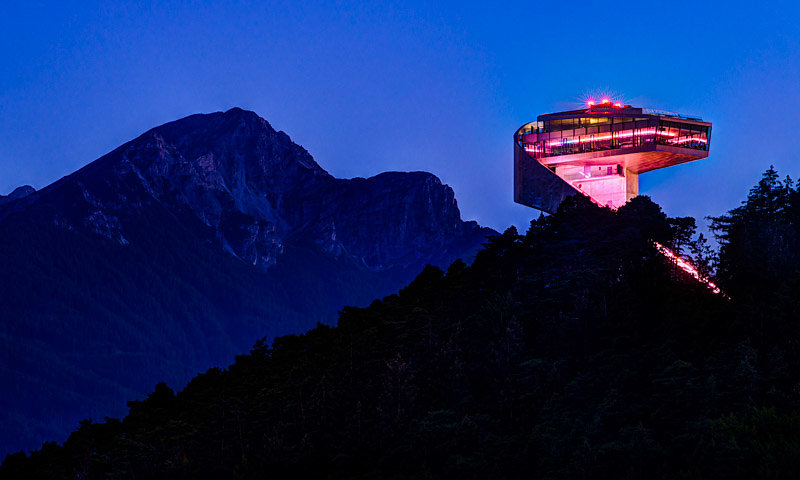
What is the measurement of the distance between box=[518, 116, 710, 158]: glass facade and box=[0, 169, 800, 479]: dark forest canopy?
2424cm

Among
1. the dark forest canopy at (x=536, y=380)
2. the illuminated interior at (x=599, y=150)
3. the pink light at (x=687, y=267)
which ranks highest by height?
the illuminated interior at (x=599, y=150)

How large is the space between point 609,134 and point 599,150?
193 cm

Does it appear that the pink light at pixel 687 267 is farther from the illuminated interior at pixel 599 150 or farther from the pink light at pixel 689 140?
the pink light at pixel 689 140

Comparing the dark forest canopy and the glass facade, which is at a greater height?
the glass facade

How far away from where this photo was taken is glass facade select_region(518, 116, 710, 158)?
114438 mm

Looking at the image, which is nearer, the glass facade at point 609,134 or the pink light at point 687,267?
the pink light at point 687,267

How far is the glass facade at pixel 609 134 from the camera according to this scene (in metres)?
114

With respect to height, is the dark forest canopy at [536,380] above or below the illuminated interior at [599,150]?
below

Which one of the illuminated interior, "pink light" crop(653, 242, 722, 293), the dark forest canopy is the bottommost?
the dark forest canopy

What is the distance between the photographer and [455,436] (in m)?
62.4

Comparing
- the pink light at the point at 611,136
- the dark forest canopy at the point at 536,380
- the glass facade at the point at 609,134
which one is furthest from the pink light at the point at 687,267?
the glass facade at the point at 609,134

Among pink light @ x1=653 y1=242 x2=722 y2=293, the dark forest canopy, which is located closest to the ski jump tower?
the dark forest canopy

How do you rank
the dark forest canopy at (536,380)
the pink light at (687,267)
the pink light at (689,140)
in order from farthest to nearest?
the pink light at (689,140) < the pink light at (687,267) < the dark forest canopy at (536,380)

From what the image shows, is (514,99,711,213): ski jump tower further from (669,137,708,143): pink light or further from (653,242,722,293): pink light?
(653,242,722,293): pink light
